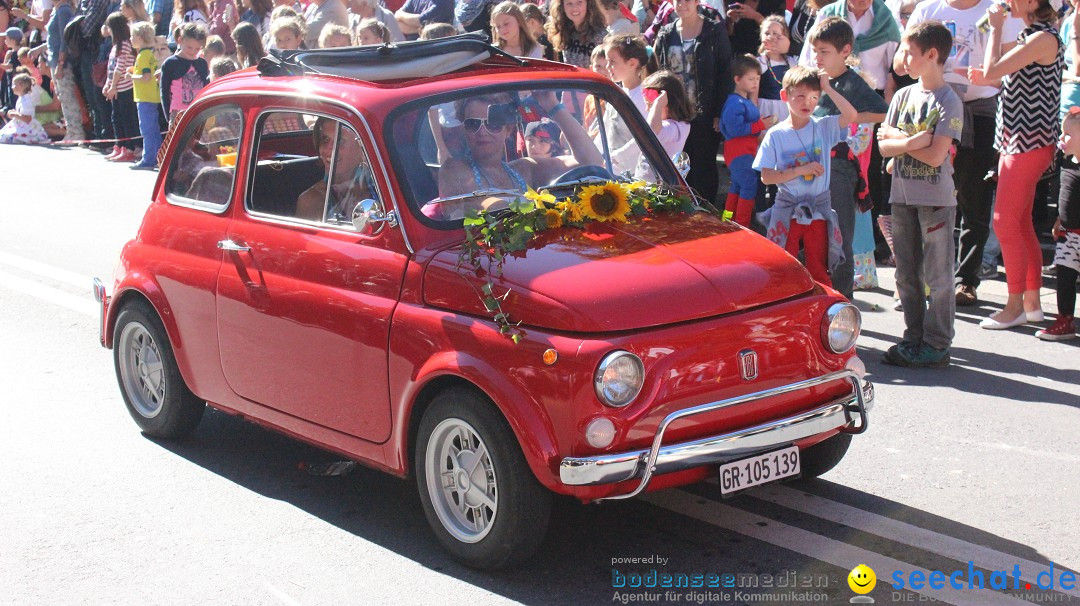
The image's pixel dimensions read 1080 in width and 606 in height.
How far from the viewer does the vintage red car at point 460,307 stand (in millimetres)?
4633

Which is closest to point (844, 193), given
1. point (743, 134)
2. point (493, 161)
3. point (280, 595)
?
point (743, 134)

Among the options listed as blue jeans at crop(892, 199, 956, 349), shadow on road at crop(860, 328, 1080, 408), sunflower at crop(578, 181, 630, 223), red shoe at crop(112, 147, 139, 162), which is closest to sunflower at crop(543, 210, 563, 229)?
sunflower at crop(578, 181, 630, 223)

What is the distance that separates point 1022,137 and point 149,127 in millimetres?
12936

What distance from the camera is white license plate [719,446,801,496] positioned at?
4734 mm

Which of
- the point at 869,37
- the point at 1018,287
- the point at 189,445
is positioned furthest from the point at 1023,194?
the point at 189,445

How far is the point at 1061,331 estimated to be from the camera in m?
8.12

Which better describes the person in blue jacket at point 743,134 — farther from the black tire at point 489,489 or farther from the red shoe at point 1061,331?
the black tire at point 489,489

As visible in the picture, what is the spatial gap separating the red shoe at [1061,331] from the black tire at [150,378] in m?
5.18

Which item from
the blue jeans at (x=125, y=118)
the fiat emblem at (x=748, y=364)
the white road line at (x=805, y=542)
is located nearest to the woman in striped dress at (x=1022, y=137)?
the white road line at (x=805, y=542)

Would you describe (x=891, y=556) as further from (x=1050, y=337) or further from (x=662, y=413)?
(x=1050, y=337)

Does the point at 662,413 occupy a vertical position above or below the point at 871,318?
above

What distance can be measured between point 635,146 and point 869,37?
4.65m

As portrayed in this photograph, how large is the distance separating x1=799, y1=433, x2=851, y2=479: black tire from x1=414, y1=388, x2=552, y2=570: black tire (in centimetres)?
141

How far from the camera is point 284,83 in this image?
599cm
